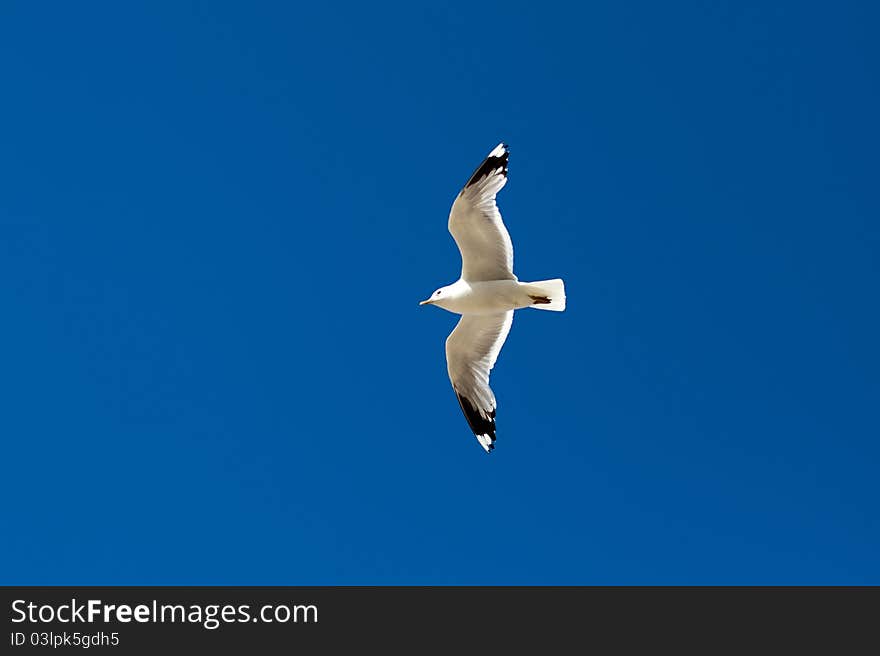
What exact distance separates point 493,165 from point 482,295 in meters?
1.36

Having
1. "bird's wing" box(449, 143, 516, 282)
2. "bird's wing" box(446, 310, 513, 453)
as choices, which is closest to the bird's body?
"bird's wing" box(449, 143, 516, 282)

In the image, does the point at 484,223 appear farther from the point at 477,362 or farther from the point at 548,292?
the point at 477,362

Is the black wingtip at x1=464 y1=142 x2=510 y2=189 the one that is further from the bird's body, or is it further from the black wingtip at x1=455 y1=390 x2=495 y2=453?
the black wingtip at x1=455 y1=390 x2=495 y2=453

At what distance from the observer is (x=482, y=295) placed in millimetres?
17500

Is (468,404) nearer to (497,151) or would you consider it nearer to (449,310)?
(449,310)

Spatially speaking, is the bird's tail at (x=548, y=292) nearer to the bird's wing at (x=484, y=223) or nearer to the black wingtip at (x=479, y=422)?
the bird's wing at (x=484, y=223)

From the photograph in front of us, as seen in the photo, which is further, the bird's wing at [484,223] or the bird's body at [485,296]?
the bird's body at [485,296]

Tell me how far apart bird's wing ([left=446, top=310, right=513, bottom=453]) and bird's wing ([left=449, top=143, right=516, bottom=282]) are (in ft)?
2.65

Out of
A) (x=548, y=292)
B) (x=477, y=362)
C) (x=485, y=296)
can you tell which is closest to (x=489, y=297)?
(x=485, y=296)

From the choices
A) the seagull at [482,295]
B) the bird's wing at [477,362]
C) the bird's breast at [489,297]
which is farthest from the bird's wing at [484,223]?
the bird's wing at [477,362]

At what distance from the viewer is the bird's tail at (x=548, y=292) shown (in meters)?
17.4
